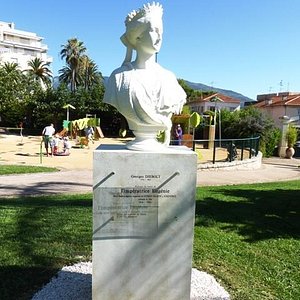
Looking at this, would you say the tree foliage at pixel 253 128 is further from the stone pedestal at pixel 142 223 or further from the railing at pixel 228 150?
the stone pedestal at pixel 142 223

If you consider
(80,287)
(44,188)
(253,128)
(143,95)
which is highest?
(143,95)

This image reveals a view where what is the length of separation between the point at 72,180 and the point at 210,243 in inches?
291

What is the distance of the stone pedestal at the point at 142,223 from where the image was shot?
12.5ft

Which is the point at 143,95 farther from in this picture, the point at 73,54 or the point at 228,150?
the point at 73,54

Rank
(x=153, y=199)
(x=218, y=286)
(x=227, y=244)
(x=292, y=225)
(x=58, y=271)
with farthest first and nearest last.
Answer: (x=292, y=225) < (x=227, y=244) < (x=58, y=271) < (x=218, y=286) < (x=153, y=199)

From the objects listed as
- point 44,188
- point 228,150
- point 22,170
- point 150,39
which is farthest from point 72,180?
point 150,39

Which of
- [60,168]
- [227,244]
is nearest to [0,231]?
[227,244]

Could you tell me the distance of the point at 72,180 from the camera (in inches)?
492

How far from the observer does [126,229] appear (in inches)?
155

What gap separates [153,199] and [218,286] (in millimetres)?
1371

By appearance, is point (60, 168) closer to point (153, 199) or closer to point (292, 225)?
point (292, 225)

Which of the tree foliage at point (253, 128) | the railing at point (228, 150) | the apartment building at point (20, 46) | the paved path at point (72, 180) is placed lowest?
the paved path at point (72, 180)

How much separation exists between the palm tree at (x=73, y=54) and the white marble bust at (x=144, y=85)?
183 feet

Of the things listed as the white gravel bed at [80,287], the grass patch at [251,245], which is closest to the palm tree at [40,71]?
the grass patch at [251,245]
